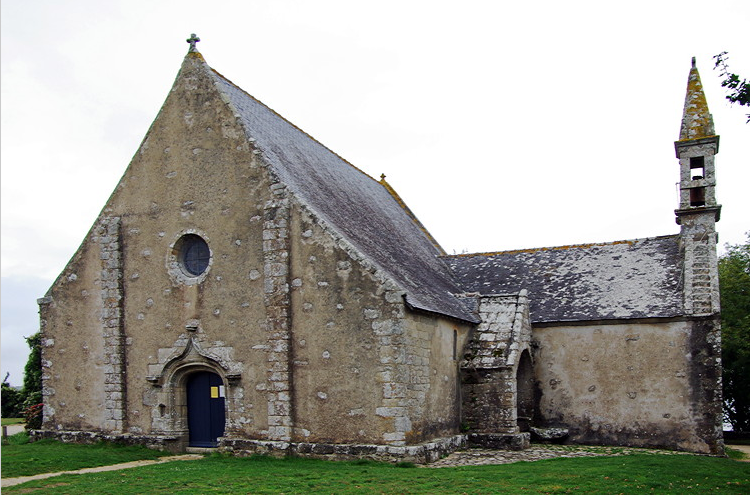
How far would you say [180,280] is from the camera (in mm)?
16812

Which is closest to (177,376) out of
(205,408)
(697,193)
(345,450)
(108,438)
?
(205,408)

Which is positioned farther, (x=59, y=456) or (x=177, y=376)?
(x=177, y=376)

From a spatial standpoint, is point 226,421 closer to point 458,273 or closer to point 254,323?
point 254,323

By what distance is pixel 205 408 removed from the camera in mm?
16719

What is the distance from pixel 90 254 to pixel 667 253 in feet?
54.4

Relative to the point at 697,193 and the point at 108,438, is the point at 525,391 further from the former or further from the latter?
the point at 108,438

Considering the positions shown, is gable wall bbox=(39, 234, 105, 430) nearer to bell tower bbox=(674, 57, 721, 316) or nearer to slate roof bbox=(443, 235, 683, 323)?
slate roof bbox=(443, 235, 683, 323)

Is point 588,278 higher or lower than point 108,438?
higher

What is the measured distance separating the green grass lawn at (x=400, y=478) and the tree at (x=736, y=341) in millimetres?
11304

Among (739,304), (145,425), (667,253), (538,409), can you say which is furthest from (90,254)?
(739,304)

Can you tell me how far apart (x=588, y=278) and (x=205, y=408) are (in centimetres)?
1192

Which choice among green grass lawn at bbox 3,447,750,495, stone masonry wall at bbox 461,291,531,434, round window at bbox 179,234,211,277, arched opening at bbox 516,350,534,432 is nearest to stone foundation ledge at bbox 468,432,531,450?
stone masonry wall at bbox 461,291,531,434

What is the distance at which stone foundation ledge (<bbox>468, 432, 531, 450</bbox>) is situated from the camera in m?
16.8

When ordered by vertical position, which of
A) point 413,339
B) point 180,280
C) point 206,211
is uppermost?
point 206,211
